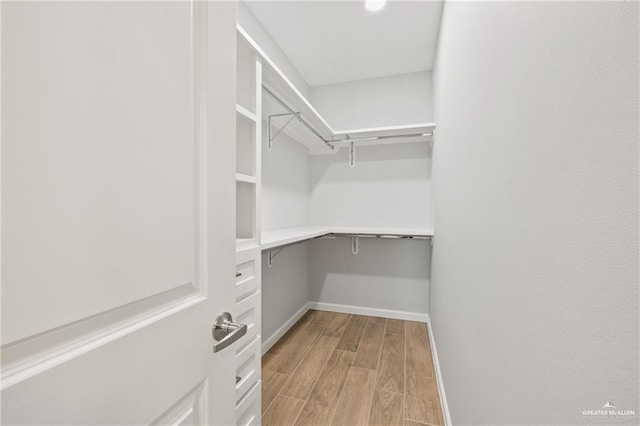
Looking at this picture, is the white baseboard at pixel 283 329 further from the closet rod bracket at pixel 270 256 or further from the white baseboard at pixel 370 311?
the closet rod bracket at pixel 270 256

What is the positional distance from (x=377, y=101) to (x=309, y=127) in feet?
3.23

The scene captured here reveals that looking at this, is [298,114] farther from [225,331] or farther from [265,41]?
[225,331]

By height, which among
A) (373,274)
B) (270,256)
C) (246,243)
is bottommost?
(373,274)

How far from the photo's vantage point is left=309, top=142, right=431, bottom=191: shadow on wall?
2656 mm

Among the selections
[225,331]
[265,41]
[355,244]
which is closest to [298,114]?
[265,41]

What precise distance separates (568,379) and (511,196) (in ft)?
1.22

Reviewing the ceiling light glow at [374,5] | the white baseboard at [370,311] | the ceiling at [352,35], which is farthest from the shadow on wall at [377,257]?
the ceiling light glow at [374,5]

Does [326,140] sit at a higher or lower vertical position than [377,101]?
lower

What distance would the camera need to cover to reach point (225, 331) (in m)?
0.60

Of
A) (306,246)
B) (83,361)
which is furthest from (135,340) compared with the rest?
(306,246)

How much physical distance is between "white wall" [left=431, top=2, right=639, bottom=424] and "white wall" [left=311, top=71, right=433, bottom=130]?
1.83 m

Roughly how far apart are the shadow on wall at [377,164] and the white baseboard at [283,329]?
1355 millimetres

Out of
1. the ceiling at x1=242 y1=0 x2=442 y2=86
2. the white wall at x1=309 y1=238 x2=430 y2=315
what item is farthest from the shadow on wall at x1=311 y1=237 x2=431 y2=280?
the ceiling at x1=242 y1=0 x2=442 y2=86

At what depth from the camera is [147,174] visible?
44cm
